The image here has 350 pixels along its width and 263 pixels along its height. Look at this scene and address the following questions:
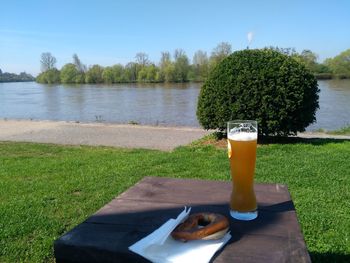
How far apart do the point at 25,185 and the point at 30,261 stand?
252 cm

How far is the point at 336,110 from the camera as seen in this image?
69.6 ft

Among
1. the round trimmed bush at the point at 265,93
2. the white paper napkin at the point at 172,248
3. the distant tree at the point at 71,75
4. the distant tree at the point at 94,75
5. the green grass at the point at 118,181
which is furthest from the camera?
the distant tree at the point at 71,75

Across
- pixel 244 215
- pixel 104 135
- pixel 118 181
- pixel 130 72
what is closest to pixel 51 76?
pixel 130 72

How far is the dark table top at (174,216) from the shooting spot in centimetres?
151

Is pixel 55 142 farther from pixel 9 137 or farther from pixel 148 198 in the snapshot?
pixel 148 198

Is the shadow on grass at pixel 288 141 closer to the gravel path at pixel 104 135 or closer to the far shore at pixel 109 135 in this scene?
the far shore at pixel 109 135

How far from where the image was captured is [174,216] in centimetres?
185

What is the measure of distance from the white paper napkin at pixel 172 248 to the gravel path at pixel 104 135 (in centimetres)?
739

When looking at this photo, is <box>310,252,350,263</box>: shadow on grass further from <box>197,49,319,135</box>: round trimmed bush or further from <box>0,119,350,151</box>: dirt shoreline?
<box>0,119,350,151</box>: dirt shoreline

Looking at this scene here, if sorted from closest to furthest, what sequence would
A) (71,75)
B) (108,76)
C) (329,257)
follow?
(329,257), (108,76), (71,75)

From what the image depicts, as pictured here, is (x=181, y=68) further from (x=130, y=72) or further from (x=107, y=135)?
(x=107, y=135)

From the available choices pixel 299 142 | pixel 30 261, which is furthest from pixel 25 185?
pixel 299 142

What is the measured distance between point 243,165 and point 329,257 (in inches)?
78.5

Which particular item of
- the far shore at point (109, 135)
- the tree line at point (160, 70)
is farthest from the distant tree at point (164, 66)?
the far shore at point (109, 135)
